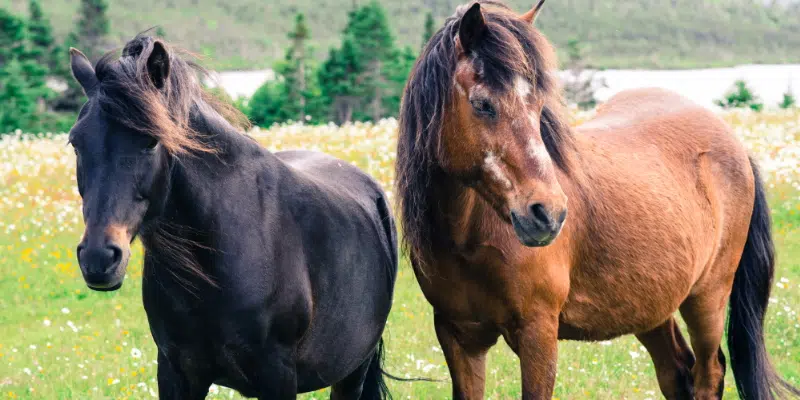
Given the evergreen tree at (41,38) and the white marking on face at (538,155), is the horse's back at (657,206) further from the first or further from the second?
the evergreen tree at (41,38)

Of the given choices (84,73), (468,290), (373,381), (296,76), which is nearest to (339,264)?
(468,290)

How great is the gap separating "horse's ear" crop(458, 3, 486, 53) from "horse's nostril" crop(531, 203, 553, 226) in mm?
870

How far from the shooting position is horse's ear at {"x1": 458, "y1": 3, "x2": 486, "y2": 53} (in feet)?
13.1

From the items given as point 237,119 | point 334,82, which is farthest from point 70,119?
point 237,119

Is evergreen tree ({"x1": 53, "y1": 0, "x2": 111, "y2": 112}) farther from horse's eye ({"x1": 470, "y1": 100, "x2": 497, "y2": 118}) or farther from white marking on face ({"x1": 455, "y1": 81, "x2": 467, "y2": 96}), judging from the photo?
horse's eye ({"x1": 470, "y1": 100, "x2": 497, "y2": 118})

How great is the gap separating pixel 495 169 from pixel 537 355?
43.7 inches

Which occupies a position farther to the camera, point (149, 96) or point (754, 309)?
point (754, 309)

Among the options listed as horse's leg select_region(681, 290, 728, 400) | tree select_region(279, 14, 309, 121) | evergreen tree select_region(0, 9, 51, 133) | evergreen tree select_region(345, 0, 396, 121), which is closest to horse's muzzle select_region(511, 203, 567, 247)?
horse's leg select_region(681, 290, 728, 400)

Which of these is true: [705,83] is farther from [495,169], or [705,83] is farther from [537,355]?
[495,169]

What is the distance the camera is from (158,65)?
3621mm

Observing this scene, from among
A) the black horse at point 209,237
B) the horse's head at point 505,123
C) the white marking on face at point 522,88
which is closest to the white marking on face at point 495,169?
the horse's head at point 505,123

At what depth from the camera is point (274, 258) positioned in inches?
165

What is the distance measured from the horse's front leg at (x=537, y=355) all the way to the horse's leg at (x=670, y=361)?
1959mm

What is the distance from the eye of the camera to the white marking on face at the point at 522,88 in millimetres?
3971
